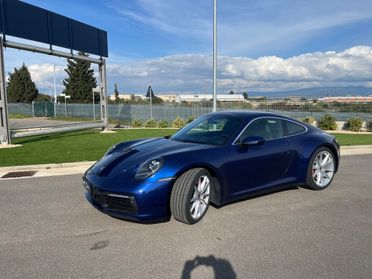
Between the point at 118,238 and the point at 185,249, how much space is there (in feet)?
2.68

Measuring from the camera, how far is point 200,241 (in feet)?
12.6

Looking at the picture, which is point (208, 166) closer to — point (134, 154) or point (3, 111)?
point (134, 154)

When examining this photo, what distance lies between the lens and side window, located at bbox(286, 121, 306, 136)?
5.62m

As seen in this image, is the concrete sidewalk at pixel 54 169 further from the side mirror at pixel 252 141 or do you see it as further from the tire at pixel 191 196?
the side mirror at pixel 252 141

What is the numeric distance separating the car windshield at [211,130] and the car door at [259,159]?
198 millimetres

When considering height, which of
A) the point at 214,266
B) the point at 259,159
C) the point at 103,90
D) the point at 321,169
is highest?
the point at 103,90

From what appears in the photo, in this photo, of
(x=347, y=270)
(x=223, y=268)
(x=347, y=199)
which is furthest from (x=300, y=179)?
(x=223, y=268)

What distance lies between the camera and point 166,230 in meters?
4.14

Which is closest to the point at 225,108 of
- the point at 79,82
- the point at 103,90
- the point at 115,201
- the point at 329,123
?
the point at 329,123

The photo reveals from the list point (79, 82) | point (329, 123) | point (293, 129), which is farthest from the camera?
point (79, 82)

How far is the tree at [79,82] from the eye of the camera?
59931 millimetres

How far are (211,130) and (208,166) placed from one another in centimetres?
98

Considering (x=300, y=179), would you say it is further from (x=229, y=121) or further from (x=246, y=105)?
(x=246, y=105)

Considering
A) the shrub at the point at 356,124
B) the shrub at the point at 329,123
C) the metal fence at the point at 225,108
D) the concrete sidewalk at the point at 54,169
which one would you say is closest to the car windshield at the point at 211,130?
the concrete sidewalk at the point at 54,169
